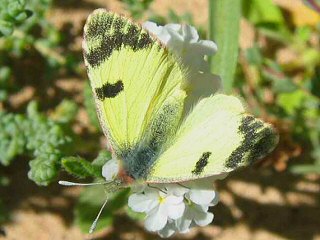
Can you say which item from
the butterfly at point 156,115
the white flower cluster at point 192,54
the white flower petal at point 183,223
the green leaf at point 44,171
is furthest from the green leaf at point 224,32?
the green leaf at point 44,171

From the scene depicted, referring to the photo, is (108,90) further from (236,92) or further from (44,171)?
(236,92)

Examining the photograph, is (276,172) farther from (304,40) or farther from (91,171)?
(91,171)

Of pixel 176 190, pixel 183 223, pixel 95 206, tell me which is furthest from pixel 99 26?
pixel 95 206

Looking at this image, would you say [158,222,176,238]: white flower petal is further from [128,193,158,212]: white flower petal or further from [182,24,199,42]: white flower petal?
[182,24,199,42]: white flower petal

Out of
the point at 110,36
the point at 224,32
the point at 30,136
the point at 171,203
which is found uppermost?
the point at 110,36

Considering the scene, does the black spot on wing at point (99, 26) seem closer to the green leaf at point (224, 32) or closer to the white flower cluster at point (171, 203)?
the white flower cluster at point (171, 203)

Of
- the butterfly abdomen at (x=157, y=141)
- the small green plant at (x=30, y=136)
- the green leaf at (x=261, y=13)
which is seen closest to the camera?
the butterfly abdomen at (x=157, y=141)

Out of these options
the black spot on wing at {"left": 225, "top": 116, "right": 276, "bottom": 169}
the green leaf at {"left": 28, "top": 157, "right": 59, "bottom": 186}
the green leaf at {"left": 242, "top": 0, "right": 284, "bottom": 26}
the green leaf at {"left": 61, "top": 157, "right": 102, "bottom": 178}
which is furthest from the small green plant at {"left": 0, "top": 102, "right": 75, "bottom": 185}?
the green leaf at {"left": 242, "top": 0, "right": 284, "bottom": 26}
